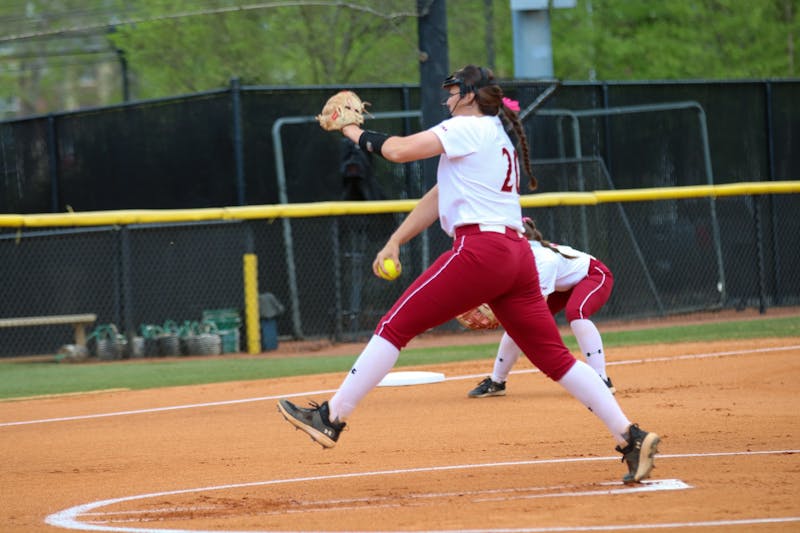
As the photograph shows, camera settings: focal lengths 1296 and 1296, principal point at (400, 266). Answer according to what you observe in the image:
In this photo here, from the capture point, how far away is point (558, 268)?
31.0ft

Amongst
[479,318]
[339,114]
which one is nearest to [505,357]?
[479,318]

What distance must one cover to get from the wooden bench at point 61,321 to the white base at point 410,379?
4.62 m

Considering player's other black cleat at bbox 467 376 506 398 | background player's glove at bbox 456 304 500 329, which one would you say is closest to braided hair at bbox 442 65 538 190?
background player's glove at bbox 456 304 500 329

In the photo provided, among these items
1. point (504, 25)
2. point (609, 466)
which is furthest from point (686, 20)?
point (609, 466)

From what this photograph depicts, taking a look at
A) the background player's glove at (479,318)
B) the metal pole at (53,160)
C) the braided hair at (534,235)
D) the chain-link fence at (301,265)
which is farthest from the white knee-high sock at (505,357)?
the metal pole at (53,160)

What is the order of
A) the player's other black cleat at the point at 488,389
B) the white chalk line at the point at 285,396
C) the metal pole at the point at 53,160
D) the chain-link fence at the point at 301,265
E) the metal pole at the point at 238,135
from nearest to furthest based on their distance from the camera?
the white chalk line at the point at 285,396, the player's other black cleat at the point at 488,389, the chain-link fence at the point at 301,265, the metal pole at the point at 238,135, the metal pole at the point at 53,160

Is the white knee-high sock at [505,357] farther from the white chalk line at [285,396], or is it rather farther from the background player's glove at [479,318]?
the white chalk line at [285,396]

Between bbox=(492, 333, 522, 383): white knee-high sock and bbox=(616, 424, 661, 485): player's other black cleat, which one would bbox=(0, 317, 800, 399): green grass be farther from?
bbox=(616, 424, 661, 485): player's other black cleat

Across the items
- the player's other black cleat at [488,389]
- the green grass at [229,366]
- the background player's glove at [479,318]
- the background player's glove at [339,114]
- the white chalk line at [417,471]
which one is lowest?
the green grass at [229,366]

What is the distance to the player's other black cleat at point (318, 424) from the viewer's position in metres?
6.17

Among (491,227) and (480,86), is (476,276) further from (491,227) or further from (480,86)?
(480,86)

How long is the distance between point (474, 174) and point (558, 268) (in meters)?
3.53

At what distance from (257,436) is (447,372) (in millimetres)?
3580

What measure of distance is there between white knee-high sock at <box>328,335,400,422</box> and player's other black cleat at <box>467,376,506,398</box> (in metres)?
3.81
